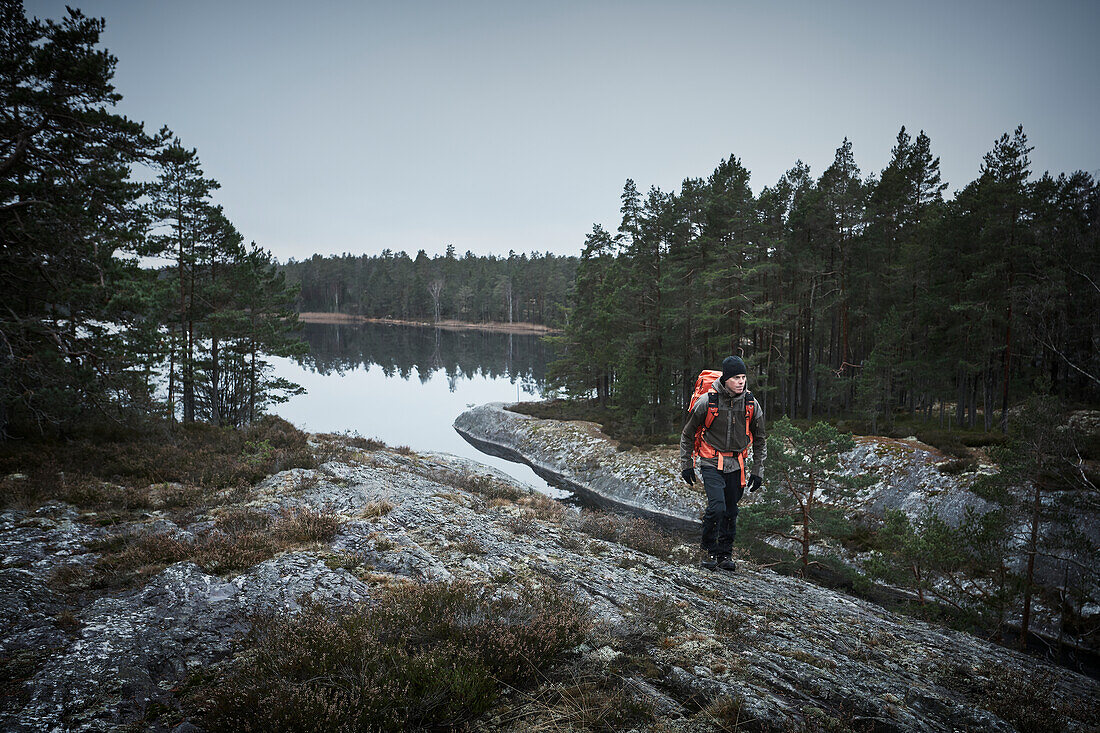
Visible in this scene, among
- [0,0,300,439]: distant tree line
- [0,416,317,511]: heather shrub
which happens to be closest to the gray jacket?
[0,416,317,511]: heather shrub

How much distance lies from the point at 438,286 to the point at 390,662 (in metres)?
116

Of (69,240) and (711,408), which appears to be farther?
(69,240)

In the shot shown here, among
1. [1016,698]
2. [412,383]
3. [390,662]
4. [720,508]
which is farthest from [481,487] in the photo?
[412,383]

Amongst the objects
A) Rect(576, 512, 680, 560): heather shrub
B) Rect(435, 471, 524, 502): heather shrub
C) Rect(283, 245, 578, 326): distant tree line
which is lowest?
Rect(435, 471, 524, 502): heather shrub

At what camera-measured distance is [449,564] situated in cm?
639

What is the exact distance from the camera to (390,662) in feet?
11.5

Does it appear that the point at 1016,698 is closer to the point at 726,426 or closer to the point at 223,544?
the point at 726,426

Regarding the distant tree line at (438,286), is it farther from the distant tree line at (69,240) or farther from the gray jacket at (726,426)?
the gray jacket at (726,426)

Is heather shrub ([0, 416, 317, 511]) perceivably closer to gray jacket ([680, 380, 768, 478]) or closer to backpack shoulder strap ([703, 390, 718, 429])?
gray jacket ([680, 380, 768, 478])

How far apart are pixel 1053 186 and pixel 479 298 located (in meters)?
103

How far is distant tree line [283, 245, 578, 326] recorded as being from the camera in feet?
357

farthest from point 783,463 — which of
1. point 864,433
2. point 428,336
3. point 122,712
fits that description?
point 428,336

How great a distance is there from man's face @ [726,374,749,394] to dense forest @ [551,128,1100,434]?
58.8 feet

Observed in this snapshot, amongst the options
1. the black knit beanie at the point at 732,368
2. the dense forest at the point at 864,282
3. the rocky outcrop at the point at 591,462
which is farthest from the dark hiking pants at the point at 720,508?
the dense forest at the point at 864,282
